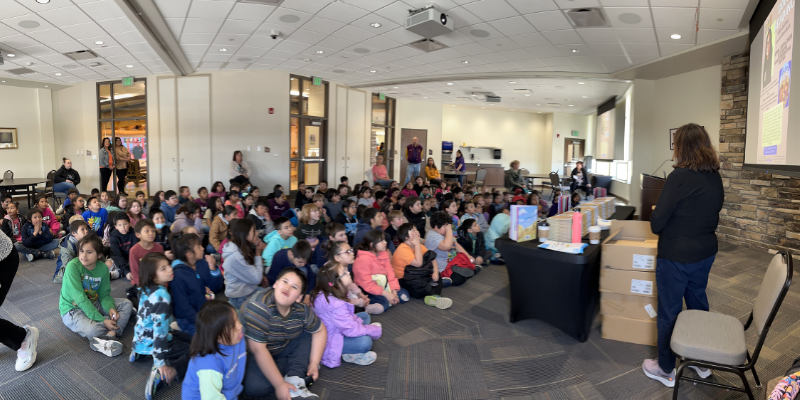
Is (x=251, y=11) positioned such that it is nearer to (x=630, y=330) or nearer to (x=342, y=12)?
(x=342, y=12)

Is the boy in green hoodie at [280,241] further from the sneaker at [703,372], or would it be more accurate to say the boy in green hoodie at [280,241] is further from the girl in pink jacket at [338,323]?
the sneaker at [703,372]

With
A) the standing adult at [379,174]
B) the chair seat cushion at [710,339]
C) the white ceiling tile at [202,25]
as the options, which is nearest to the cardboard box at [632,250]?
the chair seat cushion at [710,339]

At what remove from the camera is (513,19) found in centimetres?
571

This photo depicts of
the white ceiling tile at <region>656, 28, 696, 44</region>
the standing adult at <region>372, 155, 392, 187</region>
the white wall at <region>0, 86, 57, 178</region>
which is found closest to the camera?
the white ceiling tile at <region>656, 28, 696, 44</region>

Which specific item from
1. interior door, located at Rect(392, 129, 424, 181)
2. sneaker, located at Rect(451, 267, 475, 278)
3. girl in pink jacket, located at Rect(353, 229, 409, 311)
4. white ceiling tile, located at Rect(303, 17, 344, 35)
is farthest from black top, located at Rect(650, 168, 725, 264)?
interior door, located at Rect(392, 129, 424, 181)

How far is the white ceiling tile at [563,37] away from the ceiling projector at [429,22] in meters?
1.58

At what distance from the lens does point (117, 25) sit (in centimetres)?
612

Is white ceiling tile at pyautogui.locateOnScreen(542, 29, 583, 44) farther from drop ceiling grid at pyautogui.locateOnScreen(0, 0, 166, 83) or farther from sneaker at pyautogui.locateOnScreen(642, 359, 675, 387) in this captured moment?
drop ceiling grid at pyautogui.locateOnScreen(0, 0, 166, 83)

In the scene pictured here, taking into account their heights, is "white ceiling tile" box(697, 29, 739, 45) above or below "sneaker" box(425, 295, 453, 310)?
above

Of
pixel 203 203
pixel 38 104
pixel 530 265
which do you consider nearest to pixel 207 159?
pixel 203 203

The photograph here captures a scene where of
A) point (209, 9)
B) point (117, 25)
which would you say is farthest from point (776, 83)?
point (117, 25)

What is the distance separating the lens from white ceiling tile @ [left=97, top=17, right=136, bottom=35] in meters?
5.89

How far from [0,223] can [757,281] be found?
8.80 m

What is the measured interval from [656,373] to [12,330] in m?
3.98
